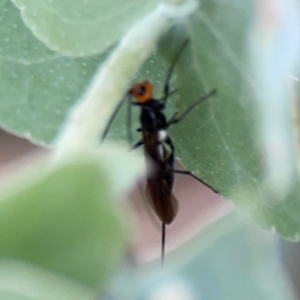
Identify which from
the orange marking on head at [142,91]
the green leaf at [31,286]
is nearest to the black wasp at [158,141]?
the orange marking on head at [142,91]

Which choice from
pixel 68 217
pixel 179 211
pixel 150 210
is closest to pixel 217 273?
pixel 68 217

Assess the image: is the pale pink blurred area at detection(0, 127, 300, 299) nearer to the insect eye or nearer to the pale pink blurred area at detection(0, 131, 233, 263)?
the pale pink blurred area at detection(0, 131, 233, 263)

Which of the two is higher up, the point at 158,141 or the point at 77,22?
the point at 77,22

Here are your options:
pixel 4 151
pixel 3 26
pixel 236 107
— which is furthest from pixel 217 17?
pixel 4 151

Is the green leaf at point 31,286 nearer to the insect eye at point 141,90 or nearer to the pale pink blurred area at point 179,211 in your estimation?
the insect eye at point 141,90

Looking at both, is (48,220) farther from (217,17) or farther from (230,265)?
(217,17)

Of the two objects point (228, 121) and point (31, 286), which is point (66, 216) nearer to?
point (31, 286)

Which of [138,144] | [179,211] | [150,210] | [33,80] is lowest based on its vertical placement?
[179,211]

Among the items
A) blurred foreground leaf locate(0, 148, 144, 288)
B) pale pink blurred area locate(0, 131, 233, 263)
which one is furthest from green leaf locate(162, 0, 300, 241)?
pale pink blurred area locate(0, 131, 233, 263)
